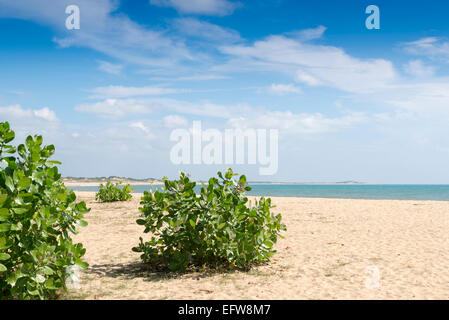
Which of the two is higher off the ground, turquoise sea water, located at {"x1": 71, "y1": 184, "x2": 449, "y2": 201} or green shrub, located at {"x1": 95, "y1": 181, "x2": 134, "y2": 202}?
green shrub, located at {"x1": 95, "y1": 181, "x2": 134, "y2": 202}

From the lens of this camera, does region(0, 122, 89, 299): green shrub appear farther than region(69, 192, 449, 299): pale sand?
No

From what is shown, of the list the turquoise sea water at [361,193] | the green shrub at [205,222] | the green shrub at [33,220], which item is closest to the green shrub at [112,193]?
the turquoise sea water at [361,193]

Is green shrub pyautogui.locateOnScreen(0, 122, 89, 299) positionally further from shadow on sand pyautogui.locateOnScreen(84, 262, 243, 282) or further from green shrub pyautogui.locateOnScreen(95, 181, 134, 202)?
green shrub pyautogui.locateOnScreen(95, 181, 134, 202)

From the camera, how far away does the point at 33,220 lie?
4.79 meters

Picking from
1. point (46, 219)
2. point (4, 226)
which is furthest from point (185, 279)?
point (4, 226)

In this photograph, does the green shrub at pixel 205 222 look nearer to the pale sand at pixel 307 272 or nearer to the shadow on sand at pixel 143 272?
the shadow on sand at pixel 143 272

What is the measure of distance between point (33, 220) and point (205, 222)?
288 cm

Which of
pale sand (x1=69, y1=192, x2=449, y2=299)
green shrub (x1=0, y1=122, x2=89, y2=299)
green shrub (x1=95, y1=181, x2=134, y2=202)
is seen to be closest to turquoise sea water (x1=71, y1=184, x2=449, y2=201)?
green shrub (x1=95, y1=181, x2=134, y2=202)

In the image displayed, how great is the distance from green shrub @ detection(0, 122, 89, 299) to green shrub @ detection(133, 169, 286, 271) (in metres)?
1.89

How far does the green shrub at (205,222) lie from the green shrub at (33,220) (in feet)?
6.19

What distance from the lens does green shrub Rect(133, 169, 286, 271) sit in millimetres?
6734
